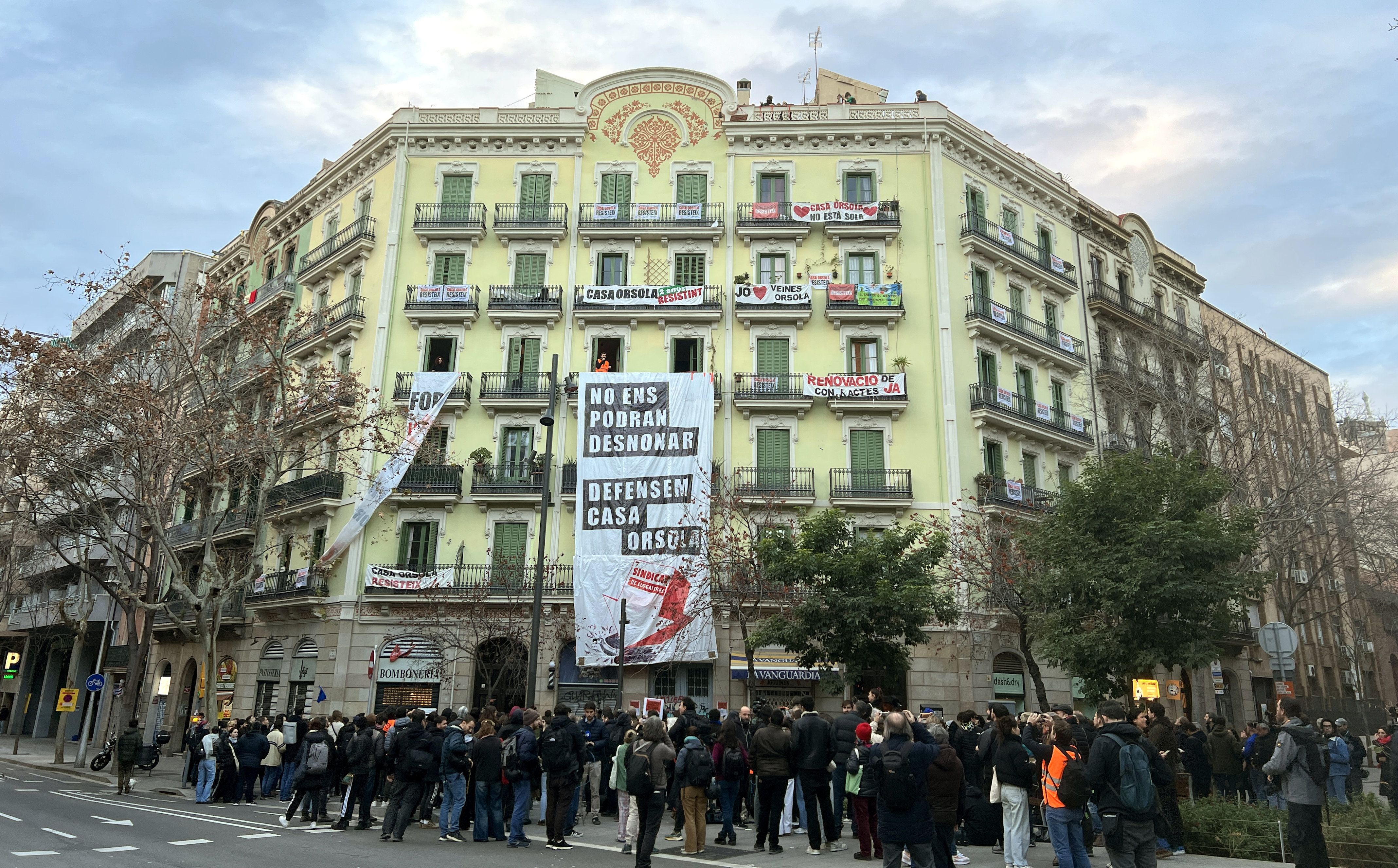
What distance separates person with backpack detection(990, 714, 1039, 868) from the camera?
1010 cm

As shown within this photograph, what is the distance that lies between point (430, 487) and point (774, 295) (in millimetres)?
12626

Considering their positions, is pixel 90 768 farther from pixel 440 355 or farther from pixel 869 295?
pixel 869 295

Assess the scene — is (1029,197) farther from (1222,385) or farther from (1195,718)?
(1195,718)

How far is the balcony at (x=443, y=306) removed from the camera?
3177 cm

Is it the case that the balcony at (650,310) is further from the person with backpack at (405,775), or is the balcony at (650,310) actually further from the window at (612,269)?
the person with backpack at (405,775)

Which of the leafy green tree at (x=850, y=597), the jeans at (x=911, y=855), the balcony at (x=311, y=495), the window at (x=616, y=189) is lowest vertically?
the jeans at (x=911, y=855)

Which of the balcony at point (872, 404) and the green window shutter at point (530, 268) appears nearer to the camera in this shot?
the balcony at point (872, 404)

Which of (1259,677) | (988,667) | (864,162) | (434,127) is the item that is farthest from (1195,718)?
(434,127)

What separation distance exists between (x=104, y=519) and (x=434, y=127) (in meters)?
16.9

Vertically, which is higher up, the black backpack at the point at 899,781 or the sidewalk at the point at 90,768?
the black backpack at the point at 899,781

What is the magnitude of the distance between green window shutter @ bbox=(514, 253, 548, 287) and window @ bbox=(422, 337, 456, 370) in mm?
3098

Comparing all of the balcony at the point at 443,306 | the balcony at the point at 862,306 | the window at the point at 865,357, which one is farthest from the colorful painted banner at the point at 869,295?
the balcony at the point at 443,306

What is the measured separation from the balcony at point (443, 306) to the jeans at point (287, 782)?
54.5 ft

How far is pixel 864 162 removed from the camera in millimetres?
33094
